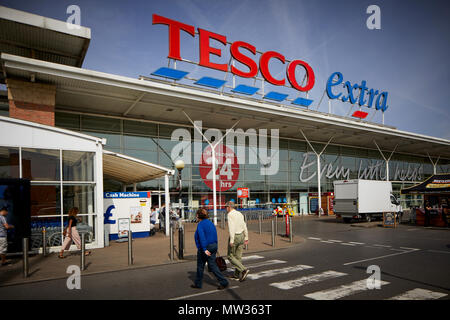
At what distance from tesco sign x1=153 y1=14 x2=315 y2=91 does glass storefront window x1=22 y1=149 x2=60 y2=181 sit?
10.1 m

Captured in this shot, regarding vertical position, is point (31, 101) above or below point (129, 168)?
above

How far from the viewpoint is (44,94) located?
16797mm

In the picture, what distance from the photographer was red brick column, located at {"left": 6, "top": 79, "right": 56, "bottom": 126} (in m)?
15.9

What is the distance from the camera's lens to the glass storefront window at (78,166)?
12.7 meters

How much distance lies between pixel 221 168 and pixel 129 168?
12542mm

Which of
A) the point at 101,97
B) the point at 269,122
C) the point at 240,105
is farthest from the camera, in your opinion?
the point at 269,122

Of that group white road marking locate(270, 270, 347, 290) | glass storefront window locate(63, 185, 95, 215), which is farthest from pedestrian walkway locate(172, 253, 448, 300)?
glass storefront window locate(63, 185, 95, 215)

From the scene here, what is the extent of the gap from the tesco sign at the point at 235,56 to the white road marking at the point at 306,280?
16133 mm

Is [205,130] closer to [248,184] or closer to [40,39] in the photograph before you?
[248,184]

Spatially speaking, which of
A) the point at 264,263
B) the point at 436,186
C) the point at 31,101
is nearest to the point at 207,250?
the point at 264,263

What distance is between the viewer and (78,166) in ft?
43.1

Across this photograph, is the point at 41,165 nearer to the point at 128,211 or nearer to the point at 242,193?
the point at 128,211
